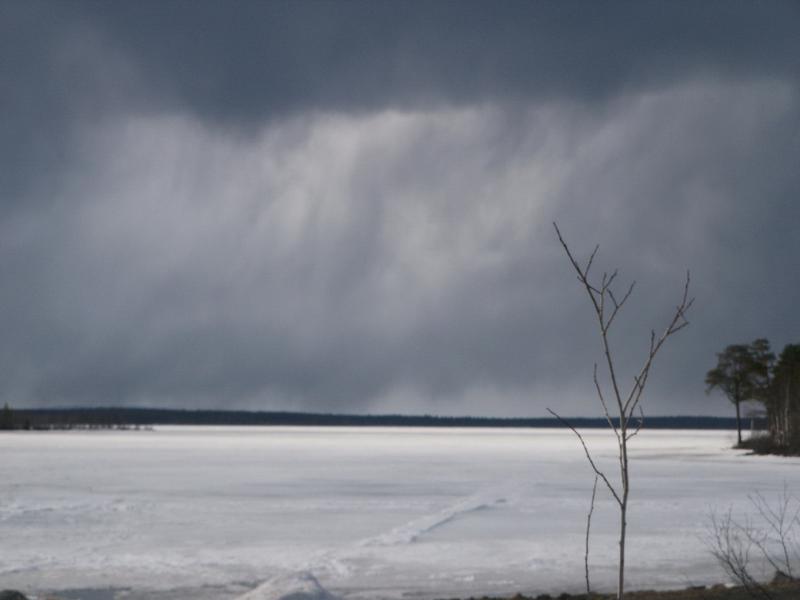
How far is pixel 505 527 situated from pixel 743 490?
12.8m

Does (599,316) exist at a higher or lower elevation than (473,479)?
higher

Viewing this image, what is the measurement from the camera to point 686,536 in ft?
64.6

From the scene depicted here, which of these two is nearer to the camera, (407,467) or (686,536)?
(686,536)

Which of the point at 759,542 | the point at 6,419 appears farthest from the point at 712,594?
the point at 6,419

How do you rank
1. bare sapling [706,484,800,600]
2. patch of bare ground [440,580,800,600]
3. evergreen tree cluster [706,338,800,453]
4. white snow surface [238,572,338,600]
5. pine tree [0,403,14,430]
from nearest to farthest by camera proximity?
white snow surface [238,572,338,600] < patch of bare ground [440,580,800,600] < bare sapling [706,484,800,600] < evergreen tree cluster [706,338,800,453] < pine tree [0,403,14,430]

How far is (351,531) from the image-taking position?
67.8 feet

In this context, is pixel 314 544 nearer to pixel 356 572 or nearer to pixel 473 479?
pixel 356 572

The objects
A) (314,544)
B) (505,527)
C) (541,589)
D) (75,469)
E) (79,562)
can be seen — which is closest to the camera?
(541,589)

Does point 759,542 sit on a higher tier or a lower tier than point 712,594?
higher

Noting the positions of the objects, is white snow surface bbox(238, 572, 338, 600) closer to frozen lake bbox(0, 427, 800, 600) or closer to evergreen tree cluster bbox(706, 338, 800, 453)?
frozen lake bbox(0, 427, 800, 600)

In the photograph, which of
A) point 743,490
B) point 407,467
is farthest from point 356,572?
point 407,467

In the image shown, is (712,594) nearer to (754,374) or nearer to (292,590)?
(292,590)

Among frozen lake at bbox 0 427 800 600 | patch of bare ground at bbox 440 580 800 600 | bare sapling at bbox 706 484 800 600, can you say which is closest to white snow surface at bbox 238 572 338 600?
frozen lake at bbox 0 427 800 600

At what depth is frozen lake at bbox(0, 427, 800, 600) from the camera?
1477 centimetres
